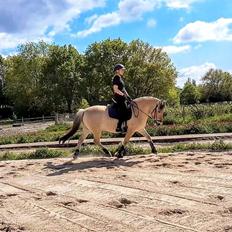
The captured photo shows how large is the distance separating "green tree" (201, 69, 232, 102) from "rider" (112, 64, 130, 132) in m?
99.2

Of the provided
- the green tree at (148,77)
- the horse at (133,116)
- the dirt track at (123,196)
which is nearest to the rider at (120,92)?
the horse at (133,116)

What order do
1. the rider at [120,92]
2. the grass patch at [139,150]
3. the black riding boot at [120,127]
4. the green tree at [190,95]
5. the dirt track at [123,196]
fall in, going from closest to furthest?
1. the dirt track at [123,196]
2. the rider at [120,92]
3. the black riding boot at [120,127]
4. the grass patch at [139,150]
5. the green tree at [190,95]

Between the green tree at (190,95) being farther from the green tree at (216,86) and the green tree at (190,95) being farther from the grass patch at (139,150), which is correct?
the grass patch at (139,150)

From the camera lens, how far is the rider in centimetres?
1308

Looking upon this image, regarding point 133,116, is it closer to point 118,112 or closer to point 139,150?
point 118,112

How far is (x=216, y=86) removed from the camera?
11350 cm

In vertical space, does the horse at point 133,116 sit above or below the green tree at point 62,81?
below

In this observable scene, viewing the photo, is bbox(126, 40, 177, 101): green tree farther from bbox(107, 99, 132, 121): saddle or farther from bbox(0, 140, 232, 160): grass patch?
bbox(107, 99, 132, 121): saddle

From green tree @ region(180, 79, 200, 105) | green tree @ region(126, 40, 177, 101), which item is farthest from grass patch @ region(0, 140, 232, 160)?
green tree @ region(180, 79, 200, 105)

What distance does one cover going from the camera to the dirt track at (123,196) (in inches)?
247

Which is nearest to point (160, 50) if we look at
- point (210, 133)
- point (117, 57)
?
point (117, 57)

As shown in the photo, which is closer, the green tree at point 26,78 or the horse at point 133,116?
the horse at point 133,116

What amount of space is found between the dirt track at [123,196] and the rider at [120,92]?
1715mm

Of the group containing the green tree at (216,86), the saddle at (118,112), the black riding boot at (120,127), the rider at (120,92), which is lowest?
the black riding boot at (120,127)
